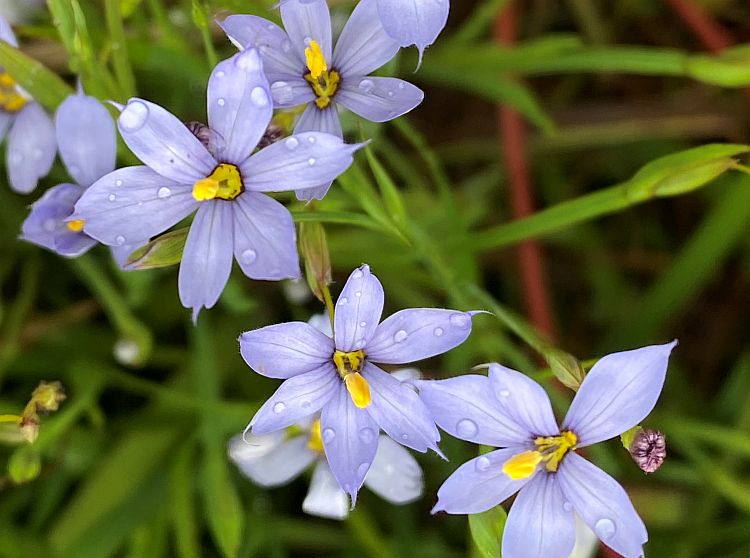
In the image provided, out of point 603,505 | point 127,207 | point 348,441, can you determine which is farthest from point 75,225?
point 603,505

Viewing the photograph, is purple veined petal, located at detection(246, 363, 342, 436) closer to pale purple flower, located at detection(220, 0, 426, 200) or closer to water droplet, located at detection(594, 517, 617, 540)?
pale purple flower, located at detection(220, 0, 426, 200)

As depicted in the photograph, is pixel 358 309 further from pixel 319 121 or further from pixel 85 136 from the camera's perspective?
pixel 85 136

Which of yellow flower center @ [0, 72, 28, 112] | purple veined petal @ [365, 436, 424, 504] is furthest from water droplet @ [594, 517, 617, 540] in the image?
yellow flower center @ [0, 72, 28, 112]

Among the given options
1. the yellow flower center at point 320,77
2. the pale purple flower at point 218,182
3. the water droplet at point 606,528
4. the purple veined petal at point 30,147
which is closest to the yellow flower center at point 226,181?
the pale purple flower at point 218,182

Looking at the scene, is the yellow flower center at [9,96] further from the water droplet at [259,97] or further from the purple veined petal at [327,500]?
the purple veined petal at [327,500]

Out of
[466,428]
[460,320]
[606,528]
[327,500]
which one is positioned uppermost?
[460,320]

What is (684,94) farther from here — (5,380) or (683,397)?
(5,380)

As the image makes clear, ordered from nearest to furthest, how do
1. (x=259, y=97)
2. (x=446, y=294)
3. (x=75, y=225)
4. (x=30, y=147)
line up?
(x=259, y=97)
(x=75, y=225)
(x=30, y=147)
(x=446, y=294)
